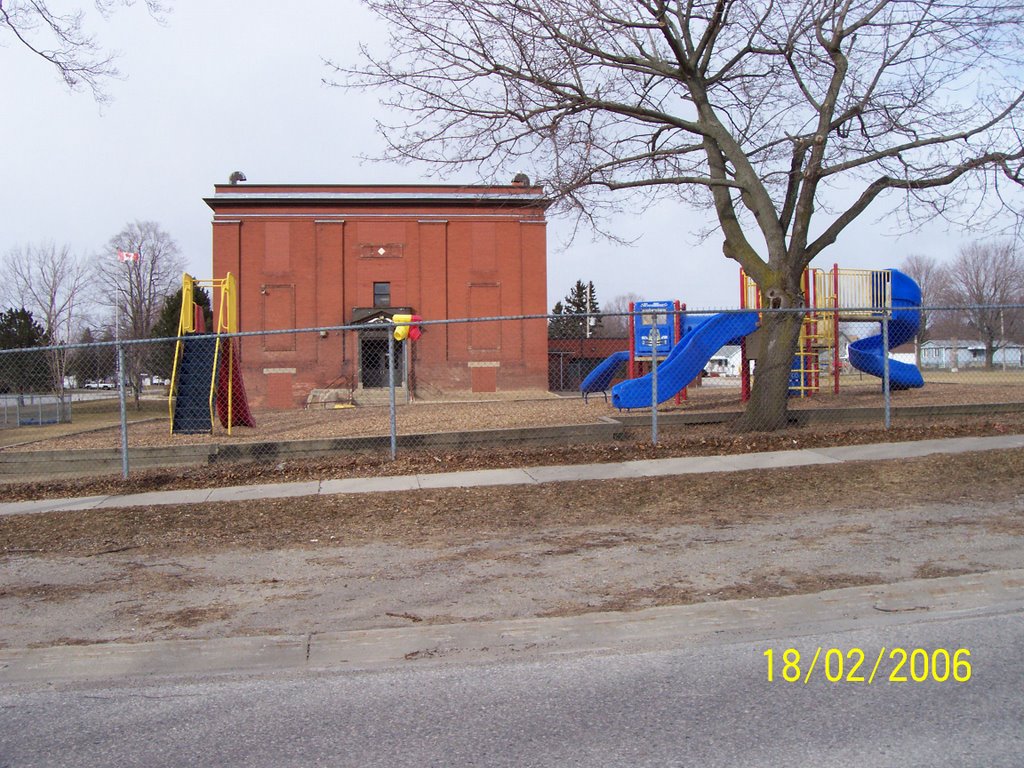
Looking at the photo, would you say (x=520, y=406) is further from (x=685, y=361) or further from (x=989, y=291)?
(x=989, y=291)

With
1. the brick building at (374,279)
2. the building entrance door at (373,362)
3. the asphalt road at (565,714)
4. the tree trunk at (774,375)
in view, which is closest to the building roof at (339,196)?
the brick building at (374,279)

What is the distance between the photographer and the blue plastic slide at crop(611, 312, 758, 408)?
14977 millimetres

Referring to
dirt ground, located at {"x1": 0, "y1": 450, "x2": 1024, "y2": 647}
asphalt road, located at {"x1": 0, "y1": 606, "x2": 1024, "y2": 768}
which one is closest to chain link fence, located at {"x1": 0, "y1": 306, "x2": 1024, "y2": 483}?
dirt ground, located at {"x1": 0, "y1": 450, "x2": 1024, "y2": 647}

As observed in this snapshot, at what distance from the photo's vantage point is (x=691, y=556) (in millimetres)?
6527

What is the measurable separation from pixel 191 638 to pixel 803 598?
3.85m

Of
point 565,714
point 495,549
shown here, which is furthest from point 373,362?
point 565,714

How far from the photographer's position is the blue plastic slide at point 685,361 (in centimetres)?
1498

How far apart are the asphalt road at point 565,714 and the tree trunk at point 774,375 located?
782 cm

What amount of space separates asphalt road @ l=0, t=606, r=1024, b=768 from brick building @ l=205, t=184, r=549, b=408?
3143 cm

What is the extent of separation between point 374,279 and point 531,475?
2910 centimetres

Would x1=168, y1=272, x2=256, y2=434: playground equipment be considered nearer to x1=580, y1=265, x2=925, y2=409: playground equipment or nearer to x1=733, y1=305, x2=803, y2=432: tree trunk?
x1=580, y1=265, x2=925, y2=409: playground equipment

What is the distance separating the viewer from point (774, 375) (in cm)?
1244

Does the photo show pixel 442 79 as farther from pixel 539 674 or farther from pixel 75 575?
pixel 539 674

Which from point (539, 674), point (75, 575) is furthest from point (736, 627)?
point (75, 575)
